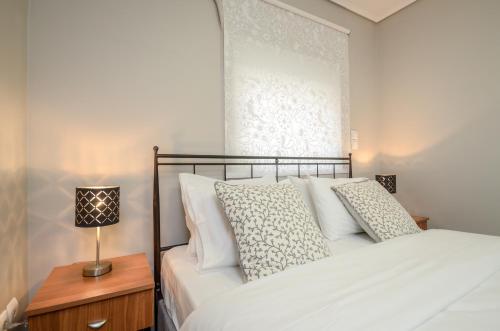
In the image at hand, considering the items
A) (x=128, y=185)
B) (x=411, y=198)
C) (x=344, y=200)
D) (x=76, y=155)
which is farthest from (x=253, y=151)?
(x=411, y=198)

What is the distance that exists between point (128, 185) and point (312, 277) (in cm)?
121

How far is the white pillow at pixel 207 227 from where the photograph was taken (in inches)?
48.5

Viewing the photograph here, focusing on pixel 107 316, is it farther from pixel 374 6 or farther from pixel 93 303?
pixel 374 6

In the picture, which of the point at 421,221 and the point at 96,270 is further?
the point at 421,221

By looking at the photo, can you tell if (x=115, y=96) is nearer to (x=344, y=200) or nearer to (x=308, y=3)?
(x=344, y=200)

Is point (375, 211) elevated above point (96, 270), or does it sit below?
above

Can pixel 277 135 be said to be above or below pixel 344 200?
above

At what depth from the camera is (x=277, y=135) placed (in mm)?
2102

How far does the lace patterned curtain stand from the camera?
1.93m

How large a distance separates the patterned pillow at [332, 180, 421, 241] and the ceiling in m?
2.03

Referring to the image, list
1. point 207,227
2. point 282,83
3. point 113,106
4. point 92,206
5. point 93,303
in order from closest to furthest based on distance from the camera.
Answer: point 93,303, point 92,206, point 207,227, point 113,106, point 282,83

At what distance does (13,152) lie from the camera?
117cm

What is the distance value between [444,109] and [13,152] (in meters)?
3.24

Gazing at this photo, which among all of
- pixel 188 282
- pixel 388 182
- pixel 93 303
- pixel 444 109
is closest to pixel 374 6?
pixel 444 109
